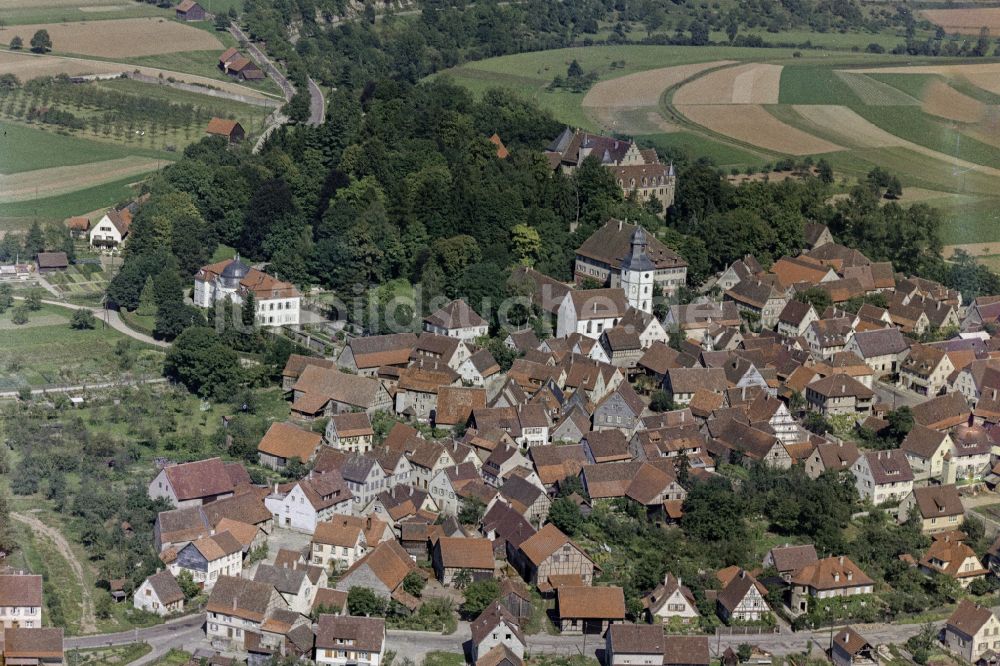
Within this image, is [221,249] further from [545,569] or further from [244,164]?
[545,569]

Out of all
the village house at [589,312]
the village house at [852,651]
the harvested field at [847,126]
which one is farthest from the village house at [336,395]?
the harvested field at [847,126]

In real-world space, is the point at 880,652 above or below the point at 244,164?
below

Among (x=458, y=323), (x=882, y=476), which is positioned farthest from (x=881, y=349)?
→ (x=458, y=323)

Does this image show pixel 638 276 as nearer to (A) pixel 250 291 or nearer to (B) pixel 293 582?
(A) pixel 250 291

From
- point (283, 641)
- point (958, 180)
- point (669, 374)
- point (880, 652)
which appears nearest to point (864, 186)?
point (958, 180)

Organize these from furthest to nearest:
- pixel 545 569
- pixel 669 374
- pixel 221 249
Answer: pixel 221 249 → pixel 669 374 → pixel 545 569

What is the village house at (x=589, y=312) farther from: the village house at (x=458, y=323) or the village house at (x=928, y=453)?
the village house at (x=928, y=453)
